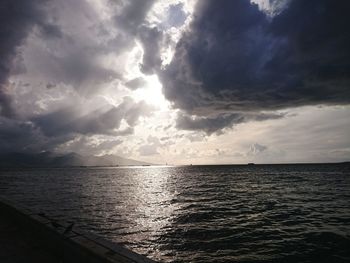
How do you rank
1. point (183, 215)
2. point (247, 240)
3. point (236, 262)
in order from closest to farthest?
1. point (236, 262)
2. point (247, 240)
3. point (183, 215)

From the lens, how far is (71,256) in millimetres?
7465

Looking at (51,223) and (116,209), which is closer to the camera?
(51,223)

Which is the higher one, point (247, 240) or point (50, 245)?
point (50, 245)

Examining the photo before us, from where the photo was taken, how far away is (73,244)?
24.8 feet

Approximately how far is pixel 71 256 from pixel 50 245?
1484 millimetres

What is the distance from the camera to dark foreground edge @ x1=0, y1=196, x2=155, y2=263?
6.59 metres

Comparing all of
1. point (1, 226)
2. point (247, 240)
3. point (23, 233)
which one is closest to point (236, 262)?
point (247, 240)

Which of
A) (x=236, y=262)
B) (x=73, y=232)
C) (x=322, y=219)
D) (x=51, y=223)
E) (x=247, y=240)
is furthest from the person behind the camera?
(x=322, y=219)

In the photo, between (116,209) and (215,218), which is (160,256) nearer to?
(215,218)

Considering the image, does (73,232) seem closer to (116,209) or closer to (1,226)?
(1,226)

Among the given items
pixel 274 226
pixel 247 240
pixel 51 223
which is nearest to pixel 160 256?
pixel 247 240

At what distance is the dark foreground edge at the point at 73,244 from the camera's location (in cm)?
659

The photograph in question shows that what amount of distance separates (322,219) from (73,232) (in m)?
19.8

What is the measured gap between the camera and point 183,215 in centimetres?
2492
